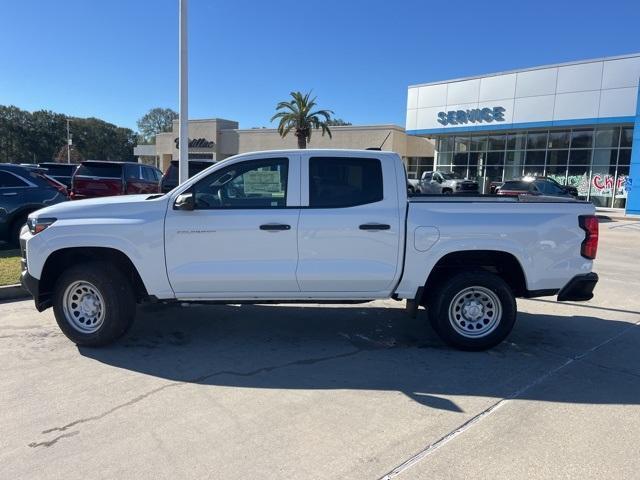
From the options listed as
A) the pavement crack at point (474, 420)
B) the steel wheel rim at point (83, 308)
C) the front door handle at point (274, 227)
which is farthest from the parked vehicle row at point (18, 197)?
the pavement crack at point (474, 420)

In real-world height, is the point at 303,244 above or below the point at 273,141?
below

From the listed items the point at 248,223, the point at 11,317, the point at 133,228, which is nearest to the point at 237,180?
the point at 248,223

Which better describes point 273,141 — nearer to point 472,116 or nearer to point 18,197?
point 472,116

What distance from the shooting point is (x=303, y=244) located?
4.92 meters

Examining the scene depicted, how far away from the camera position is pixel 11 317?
6.16m

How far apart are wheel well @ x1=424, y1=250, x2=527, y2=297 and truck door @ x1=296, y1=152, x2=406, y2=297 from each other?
1.74 feet

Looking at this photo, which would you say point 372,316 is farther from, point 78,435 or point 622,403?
point 78,435

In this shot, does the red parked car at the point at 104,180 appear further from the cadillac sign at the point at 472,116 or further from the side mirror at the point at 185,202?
the cadillac sign at the point at 472,116

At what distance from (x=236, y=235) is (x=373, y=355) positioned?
5.83 feet

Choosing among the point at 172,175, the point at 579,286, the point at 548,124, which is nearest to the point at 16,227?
the point at 172,175

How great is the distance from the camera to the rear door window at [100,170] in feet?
45.0

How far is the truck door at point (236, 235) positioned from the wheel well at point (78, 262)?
21.3 inches

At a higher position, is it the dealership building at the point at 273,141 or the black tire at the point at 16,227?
the dealership building at the point at 273,141

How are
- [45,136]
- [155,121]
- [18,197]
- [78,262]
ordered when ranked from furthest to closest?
[155,121], [45,136], [18,197], [78,262]
